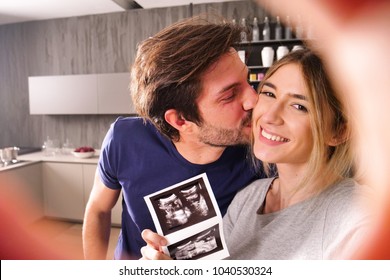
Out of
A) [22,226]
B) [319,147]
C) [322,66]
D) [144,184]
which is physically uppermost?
[322,66]

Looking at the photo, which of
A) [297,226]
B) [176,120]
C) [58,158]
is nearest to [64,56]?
[58,158]

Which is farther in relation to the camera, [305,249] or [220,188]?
[220,188]

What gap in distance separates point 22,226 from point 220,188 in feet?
1.57

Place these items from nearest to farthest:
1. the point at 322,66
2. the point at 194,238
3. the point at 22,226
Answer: the point at 322,66 → the point at 194,238 → the point at 22,226

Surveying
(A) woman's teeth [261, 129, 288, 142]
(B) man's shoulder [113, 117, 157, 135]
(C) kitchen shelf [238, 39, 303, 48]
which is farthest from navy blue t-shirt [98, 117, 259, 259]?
(C) kitchen shelf [238, 39, 303, 48]

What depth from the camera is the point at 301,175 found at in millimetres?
519

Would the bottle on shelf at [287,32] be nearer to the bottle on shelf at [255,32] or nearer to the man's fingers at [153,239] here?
the bottle on shelf at [255,32]

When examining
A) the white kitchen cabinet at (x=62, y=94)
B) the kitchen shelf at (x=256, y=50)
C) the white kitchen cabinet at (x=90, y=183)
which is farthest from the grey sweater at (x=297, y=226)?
the white kitchen cabinet at (x=62, y=94)

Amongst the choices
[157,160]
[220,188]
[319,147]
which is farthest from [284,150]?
[157,160]

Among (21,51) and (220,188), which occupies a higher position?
(21,51)

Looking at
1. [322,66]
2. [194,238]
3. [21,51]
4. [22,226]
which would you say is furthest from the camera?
[21,51]

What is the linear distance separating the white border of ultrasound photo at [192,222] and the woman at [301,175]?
3 centimetres

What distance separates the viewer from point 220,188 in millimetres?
581

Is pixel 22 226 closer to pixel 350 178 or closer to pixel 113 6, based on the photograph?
pixel 113 6
